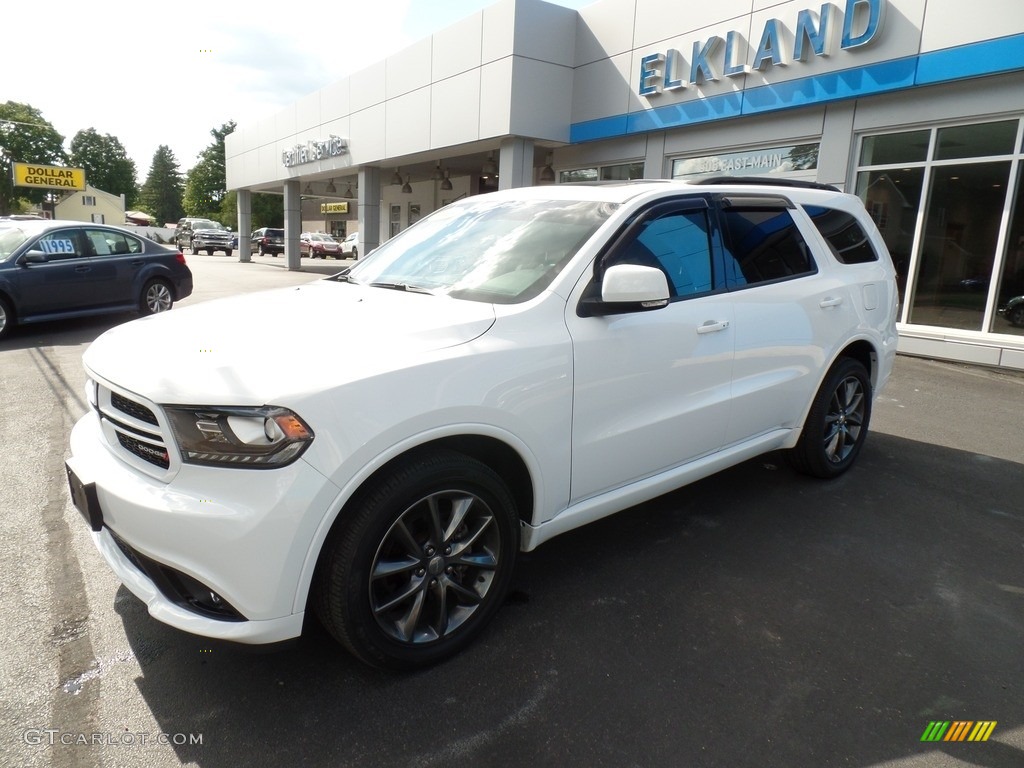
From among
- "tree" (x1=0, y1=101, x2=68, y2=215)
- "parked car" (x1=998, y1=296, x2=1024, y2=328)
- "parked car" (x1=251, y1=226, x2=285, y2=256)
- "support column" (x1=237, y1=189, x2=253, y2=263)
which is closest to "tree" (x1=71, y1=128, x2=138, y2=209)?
"tree" (x1=0, y1=101, x2=68, y2=215)

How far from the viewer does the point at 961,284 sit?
32.1 feet

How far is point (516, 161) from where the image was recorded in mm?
14477

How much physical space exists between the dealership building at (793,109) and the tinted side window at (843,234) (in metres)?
6.02

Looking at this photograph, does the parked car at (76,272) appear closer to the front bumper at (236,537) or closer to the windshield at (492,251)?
the windshield at (492,251)

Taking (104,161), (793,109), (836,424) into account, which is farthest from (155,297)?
(104,161)

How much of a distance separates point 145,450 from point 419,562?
100 cm

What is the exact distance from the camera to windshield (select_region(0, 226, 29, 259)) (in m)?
8.94

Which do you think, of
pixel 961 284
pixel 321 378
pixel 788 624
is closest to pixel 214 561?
pixel 321 378

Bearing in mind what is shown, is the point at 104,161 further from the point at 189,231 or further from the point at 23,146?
the point at 189,231

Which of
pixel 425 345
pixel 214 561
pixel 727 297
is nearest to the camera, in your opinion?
pixel 214 561

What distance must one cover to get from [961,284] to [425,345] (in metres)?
10.1

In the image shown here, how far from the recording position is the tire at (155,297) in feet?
34.9

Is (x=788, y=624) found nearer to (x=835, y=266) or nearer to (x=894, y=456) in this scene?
(x=835, y=266)

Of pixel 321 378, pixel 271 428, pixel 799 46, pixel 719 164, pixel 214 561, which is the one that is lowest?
pixel 214 561
